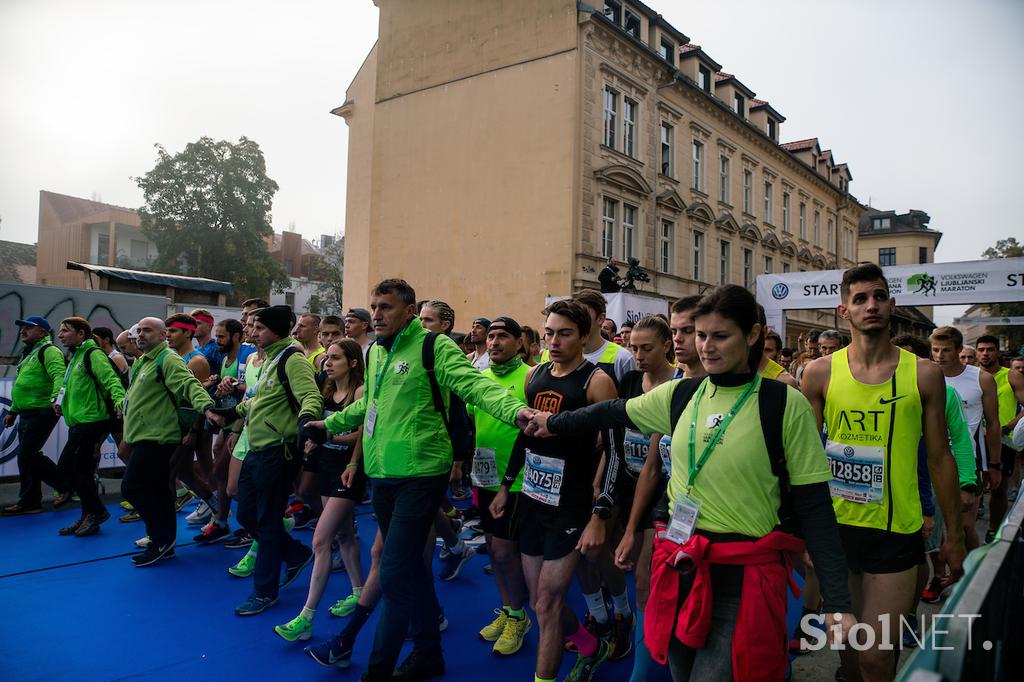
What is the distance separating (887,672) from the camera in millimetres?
2600

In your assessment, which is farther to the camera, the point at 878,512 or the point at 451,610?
the point at 451,610

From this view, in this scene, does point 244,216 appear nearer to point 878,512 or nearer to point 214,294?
point 214,294

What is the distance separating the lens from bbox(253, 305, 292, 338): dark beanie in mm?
4676

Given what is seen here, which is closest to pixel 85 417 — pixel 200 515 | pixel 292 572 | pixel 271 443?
pixel 200 515

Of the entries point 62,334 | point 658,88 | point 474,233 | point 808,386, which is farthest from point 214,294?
point 808,386

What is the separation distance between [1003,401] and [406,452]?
7123mm

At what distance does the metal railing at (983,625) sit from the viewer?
1345mm

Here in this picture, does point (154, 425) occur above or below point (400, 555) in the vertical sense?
above

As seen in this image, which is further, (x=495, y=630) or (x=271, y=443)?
(x=271, y=443)

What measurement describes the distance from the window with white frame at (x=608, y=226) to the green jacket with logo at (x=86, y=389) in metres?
16.2

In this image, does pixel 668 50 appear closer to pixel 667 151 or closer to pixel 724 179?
pixel 667 151

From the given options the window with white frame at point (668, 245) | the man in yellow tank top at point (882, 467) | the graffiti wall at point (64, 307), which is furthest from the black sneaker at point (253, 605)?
the window with white frame at point (668, 245)

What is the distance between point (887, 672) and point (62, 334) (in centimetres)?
733

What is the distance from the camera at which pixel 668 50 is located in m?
24.6
